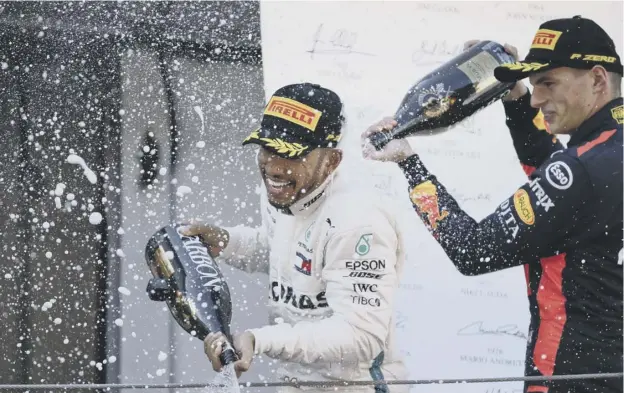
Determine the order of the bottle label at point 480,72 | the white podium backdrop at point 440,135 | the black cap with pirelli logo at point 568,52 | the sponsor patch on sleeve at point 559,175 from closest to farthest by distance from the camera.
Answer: the sponsor patch on sleeve at point 559,175
the black cap with pirelli logo at point 568,52
the bottle label at point 480,72
the white podium backdrop at point 440,135

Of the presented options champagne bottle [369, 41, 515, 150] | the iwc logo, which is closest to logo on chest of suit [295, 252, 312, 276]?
champagne bottle [369, 41, 515, 150]

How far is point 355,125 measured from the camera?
1997 millimetres

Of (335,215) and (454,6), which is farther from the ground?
(454,6)

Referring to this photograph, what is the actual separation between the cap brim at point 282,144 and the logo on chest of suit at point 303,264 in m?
0.18

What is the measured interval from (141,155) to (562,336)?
0.89 m

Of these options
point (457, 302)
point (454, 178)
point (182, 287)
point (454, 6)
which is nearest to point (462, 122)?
point (454, 178)

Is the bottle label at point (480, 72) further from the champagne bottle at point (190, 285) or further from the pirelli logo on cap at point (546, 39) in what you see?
the champagne bottle at point (190, 285)

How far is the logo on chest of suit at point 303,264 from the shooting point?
1716mm

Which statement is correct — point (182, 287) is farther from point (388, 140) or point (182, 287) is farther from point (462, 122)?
point (462, 122)

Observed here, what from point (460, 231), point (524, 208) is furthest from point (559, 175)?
point (460, 231)
